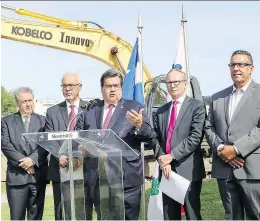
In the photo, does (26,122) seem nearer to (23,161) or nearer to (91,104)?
(23,161)

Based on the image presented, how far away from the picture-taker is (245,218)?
4.58 m

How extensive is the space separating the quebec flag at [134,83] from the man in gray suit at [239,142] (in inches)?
146

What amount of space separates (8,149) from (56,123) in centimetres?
65

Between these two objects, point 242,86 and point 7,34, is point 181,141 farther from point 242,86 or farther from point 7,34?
point 7,34

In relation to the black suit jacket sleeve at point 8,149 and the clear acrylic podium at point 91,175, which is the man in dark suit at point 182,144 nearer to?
the clear acrylic podium at point 91,175

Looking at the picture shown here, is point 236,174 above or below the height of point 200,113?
below

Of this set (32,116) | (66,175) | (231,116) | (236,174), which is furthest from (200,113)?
(32,116)

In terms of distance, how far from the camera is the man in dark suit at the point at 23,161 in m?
5.36

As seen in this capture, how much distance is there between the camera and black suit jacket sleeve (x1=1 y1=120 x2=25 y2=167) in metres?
5.37

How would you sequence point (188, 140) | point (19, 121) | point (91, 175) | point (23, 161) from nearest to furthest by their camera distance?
point (91, 175) < point (188, 140) < point (23, 161) < point (19, 121)

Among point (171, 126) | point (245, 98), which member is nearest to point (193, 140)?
point (171, 126)

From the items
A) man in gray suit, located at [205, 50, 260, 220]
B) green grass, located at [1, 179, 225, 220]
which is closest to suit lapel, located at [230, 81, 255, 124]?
man in gray suit, located at [205, 50, 260, 220]

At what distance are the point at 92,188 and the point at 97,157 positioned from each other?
0.83ft

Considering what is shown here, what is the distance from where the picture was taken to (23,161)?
5320 mm
